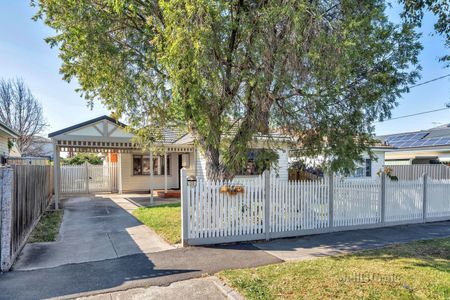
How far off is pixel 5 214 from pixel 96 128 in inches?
354

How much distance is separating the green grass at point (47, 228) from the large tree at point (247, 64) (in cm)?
410

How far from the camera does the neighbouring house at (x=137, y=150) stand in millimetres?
13180

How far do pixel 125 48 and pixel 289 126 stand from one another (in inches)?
213

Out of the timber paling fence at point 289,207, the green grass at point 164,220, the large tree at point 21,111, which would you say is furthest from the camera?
the large tree at point 21,111

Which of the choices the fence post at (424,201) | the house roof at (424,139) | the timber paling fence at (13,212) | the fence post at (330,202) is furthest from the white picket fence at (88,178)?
the house roof at (424,139)

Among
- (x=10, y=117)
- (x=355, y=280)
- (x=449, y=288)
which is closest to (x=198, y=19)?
(x=355, y=280)

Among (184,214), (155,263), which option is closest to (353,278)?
(155,263)

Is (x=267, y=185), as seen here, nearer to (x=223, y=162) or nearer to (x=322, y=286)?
(x=223, y=162)

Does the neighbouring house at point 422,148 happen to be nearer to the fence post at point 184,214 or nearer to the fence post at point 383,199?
the fence post at point 383,199

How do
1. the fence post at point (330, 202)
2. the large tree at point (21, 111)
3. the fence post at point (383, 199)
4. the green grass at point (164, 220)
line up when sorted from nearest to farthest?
the green grass at point (164, 220)
the fence post at point (330, 202)
the fence post at point (383, 199)
the large tree at point (21, 111)

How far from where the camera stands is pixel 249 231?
24.0 ft

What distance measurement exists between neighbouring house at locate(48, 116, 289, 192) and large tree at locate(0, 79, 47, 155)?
12.8 metres

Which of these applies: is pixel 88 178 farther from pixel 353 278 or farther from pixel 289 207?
pixel 353 278

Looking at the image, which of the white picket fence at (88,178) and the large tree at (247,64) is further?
the white picket fence at (88,178)
